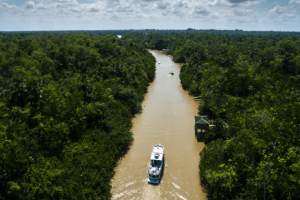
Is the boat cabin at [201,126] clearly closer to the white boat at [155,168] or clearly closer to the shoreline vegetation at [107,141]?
the shoreline vegetation at [107,141]

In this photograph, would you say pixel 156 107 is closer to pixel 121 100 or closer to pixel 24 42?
pixel 121 100

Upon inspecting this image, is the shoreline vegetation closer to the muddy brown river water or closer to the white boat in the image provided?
the muddy brown river water

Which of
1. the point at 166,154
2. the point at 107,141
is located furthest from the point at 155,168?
the point at 107,141

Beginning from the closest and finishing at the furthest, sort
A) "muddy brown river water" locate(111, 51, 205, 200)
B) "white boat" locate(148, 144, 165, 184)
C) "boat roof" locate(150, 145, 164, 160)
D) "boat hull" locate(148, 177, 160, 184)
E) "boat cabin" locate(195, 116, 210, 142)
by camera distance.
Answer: "muddy brown river water" locate(111, 51, 205, 200)
"boat hull" locate(148, 177, 160, 184)
"white boat" locate(148, 144, 165, 184)
"boat roof" locate(150, 145, 164, 160)
"boat cabin" locate(195, 116, 210, 142)

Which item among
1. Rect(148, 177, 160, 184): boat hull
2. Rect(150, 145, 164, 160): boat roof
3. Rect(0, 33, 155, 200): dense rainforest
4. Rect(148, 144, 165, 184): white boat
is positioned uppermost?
Rect(0, 33, 155, 200): dense rainforest

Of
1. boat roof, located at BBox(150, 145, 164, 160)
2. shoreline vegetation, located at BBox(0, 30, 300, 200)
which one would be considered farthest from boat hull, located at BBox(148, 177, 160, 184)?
shoreline vegetation, located at BBox(0, 30, 300, 200)

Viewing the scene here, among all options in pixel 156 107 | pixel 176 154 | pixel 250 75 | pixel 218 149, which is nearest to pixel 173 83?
pixel 156 107

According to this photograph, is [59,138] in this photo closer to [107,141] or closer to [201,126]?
[107,141]

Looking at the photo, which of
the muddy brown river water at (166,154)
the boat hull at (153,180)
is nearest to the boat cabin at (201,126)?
the muddy brown river water at (166,154)

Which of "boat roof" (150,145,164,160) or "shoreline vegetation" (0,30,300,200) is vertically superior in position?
"shoreline vegetation" (0,30,300,200)
